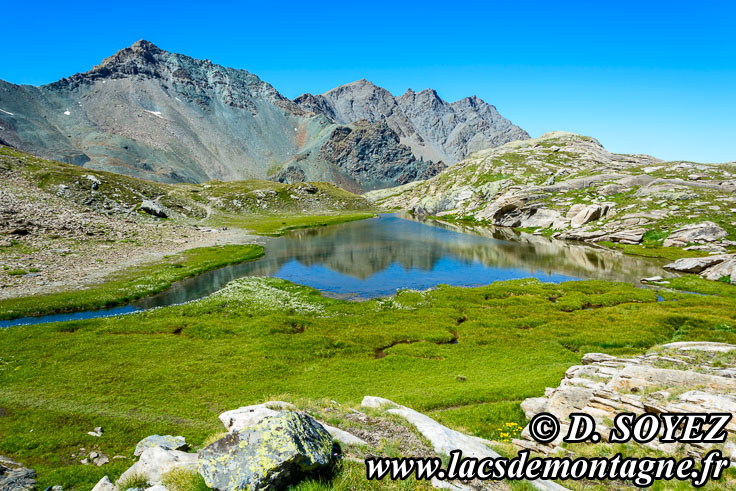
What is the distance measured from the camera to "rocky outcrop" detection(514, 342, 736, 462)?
13.7 m

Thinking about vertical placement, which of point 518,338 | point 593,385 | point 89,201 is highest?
point 89,201

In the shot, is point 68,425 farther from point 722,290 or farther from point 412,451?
point 722,290

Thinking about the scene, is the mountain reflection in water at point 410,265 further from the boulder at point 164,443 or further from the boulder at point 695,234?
the boulder at point 164,443

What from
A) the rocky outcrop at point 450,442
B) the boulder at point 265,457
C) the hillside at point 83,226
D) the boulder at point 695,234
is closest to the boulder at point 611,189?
the boulder at point 695,234

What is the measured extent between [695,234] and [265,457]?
120m

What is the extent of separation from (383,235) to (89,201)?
332ft

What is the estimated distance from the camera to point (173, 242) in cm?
8919

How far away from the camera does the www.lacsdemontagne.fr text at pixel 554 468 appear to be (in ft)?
33.8

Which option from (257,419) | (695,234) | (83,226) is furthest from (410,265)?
(695,234)

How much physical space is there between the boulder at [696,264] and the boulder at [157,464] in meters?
91.3

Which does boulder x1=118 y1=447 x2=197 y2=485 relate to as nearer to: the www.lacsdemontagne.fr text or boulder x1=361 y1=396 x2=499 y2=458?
the www.lacsdemontagne.fr text

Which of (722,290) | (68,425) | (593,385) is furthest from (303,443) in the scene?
(722,290)

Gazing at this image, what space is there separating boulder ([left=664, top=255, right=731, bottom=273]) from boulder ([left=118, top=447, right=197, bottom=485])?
9130cm

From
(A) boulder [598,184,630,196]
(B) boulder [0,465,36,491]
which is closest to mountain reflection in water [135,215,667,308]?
(B) boulder [0,465,36,491]
